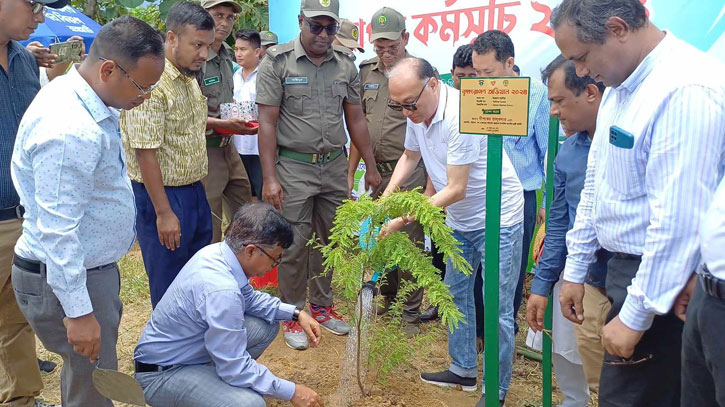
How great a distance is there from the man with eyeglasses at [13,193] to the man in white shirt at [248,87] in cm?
200

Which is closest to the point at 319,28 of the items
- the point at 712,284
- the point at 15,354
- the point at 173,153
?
the point at 173,153

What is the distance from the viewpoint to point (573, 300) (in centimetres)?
211

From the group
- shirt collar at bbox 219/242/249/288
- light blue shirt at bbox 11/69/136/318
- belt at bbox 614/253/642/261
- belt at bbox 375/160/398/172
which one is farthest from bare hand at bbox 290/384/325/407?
belt at bbox 375/160/398/172

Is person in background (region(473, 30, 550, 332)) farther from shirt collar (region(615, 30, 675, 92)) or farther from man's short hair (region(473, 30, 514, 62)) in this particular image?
shirt collar (region(615, 30, 675, 92))

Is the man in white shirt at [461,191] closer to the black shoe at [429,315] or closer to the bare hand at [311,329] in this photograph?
the bare hand at [311,329]

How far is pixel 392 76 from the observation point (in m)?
2.87

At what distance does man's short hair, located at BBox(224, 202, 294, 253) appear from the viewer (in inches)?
94.2

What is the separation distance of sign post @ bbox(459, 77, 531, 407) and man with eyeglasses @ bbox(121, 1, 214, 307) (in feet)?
5.17

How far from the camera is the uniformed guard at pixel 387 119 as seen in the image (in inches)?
161

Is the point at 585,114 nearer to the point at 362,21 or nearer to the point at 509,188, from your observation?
the point at 509,188

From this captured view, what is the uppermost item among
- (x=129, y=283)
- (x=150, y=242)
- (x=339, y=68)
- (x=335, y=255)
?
(x=339, y=68)

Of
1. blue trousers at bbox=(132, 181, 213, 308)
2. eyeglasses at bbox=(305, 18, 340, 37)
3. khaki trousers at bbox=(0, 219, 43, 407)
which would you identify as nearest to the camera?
khaki trousers at bbox=(0, 219, 43, 407)

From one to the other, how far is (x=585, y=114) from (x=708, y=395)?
3.85 feet

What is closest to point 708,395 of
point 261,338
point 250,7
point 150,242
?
point 261,338
